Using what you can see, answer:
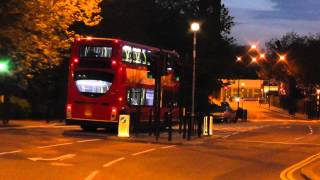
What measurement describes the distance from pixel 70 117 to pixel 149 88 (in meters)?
4.47

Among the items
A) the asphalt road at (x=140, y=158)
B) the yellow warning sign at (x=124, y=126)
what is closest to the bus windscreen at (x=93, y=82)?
the yellow warning sign at (x=124, y=126)

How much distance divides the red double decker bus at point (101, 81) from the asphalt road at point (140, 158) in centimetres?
240

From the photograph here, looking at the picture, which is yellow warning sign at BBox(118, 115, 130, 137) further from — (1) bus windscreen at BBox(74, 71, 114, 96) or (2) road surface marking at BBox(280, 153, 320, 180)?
(2) road surface marking at BBox(280, 153, 320, 180)

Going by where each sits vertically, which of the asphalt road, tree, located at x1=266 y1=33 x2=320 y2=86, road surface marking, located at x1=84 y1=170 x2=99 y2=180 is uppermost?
tree, located at x1=266 y1=33 x2=320 y2=86

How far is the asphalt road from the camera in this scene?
53.0ft

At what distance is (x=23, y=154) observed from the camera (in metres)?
20.0

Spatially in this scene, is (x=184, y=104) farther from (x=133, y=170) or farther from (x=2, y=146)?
(x=133, y=170)

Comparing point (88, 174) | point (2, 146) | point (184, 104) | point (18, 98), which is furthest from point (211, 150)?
point (18, 98)

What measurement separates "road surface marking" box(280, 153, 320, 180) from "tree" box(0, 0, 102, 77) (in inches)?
287

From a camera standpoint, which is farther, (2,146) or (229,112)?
(229,112)

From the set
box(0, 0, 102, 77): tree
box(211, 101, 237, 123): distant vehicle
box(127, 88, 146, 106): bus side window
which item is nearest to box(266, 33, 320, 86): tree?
box(211, 101, 237, 123): distant vehicle

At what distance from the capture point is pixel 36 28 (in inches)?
681

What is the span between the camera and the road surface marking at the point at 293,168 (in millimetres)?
16569

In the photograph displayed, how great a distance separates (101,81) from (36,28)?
47.8ft
